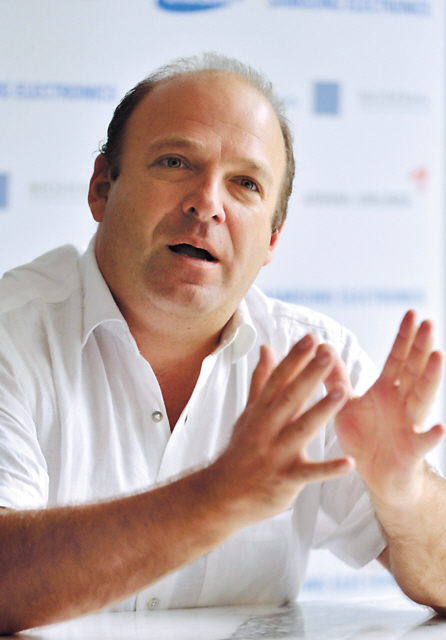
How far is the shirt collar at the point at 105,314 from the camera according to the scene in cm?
128

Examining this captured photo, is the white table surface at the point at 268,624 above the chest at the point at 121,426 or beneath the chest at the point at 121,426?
beneath

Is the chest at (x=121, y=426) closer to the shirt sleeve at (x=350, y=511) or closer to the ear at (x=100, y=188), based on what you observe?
the shirt sleeve at (x=350, y=511)

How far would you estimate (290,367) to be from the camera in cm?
78

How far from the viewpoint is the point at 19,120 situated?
226cm

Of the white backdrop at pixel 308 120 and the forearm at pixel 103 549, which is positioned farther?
the white backdrop at pixel 308 120

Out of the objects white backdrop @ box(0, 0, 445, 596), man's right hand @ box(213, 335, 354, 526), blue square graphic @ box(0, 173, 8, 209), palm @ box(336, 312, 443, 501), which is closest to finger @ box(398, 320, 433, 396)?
palm @ box(336, 312, 443, 501)

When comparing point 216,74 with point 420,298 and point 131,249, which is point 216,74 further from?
point 420,298

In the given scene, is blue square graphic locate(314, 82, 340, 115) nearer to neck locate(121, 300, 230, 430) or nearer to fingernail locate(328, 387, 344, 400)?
neck locate(121, 300, 230, 430)

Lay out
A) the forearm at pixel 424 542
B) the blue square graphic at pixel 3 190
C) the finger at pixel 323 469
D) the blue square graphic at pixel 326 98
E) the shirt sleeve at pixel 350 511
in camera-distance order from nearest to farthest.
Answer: the finger at pixel 323 469, the forearm at pixel 424 542, the shirt sleeve at pixel 350 511, the blue square graphic at pixel 3 190, the blue square graphic at pixel 326 98

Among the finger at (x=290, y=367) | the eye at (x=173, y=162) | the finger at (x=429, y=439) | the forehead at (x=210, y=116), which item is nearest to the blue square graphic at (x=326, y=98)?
the forehead at (x=210, y=116)

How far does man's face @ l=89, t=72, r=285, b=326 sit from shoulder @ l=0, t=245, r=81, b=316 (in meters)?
0.08

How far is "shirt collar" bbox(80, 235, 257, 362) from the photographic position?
50.2 inches

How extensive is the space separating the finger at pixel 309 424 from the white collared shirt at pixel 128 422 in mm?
441

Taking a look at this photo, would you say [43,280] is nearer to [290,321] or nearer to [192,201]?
[192,201]
